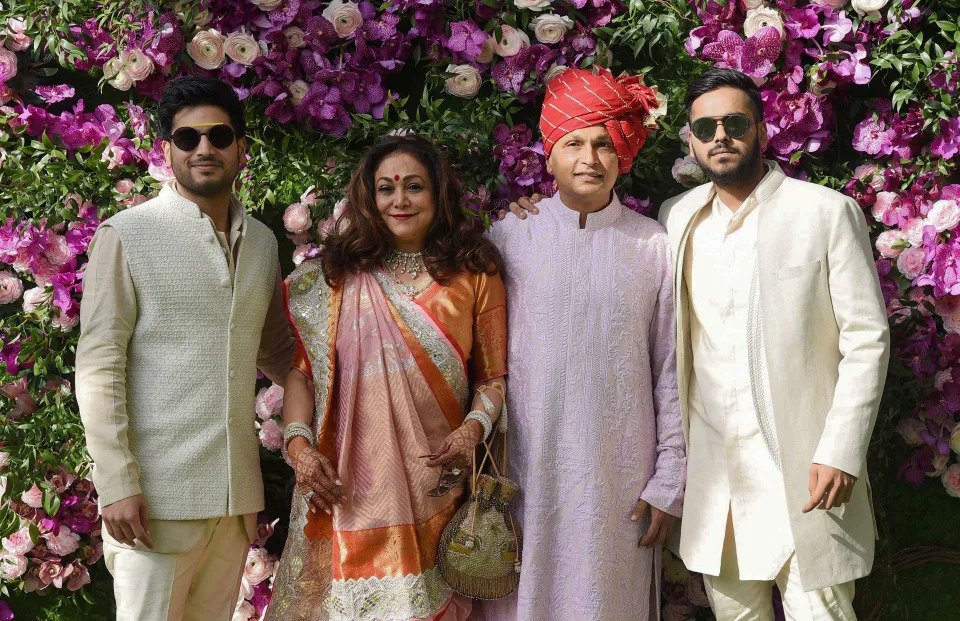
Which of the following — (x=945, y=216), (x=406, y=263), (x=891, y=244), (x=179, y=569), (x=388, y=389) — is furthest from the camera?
(x=891, y=244)

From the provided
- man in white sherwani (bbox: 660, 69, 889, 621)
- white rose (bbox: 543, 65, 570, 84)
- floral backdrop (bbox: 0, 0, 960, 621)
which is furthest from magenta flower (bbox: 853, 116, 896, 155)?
white rose (bbox: 543, 65, 570, 84)

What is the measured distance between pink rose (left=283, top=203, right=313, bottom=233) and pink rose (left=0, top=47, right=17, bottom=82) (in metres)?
1.30

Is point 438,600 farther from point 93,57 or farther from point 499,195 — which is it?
point 93,57

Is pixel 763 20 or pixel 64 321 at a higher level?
pixel 763 20

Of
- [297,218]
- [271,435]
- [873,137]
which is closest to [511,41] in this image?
[297,218]

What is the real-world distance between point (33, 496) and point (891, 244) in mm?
3412

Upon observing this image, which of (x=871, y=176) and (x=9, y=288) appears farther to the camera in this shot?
(x=9, y=288)

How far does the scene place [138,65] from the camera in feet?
12.6

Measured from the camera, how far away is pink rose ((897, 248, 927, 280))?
3.54 metres

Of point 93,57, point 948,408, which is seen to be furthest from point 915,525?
point 93,57

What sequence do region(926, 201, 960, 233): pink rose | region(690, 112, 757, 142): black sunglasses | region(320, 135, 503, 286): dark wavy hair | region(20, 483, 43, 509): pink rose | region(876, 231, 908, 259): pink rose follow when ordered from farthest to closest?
region(20, 483, 43, 509): pink rose
region(876, 231, 908, 259): pink rose
region(926, 201, 960, 233): pink rose
region(320, 135, 503, 286): dark wavy hair
region(690, 112, 757, 142): black sunglasses

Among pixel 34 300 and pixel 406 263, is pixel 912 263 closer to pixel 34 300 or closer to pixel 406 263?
pixel 406 263

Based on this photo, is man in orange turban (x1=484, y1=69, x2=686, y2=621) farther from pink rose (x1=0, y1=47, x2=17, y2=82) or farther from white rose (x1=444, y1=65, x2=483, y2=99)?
pink rose (x1=0, y1=47, x2=17, y2=82)

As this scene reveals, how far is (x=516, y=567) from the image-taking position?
124 inches
